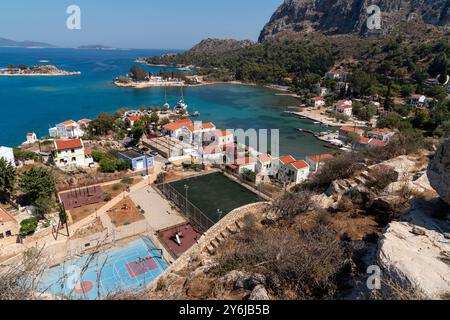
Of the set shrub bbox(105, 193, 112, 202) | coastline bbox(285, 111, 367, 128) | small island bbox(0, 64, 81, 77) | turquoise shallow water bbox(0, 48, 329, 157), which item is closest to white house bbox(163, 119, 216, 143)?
turquoise shallow water bbox(0, 48, 329, 157)

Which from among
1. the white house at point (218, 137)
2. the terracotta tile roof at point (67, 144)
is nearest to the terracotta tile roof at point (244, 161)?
the white house at point (218, 137)

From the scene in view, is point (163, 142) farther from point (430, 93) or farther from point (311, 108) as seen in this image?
point (430, 93)

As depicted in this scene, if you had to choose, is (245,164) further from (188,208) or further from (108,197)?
(108,197)

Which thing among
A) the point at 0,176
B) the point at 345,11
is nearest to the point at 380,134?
the point at 0,176

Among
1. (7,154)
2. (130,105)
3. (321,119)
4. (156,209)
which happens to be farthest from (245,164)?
(130,105)

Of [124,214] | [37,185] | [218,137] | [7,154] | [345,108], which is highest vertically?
[345,108]

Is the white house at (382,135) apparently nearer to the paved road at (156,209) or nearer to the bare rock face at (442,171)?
the paved road at (156,209)
